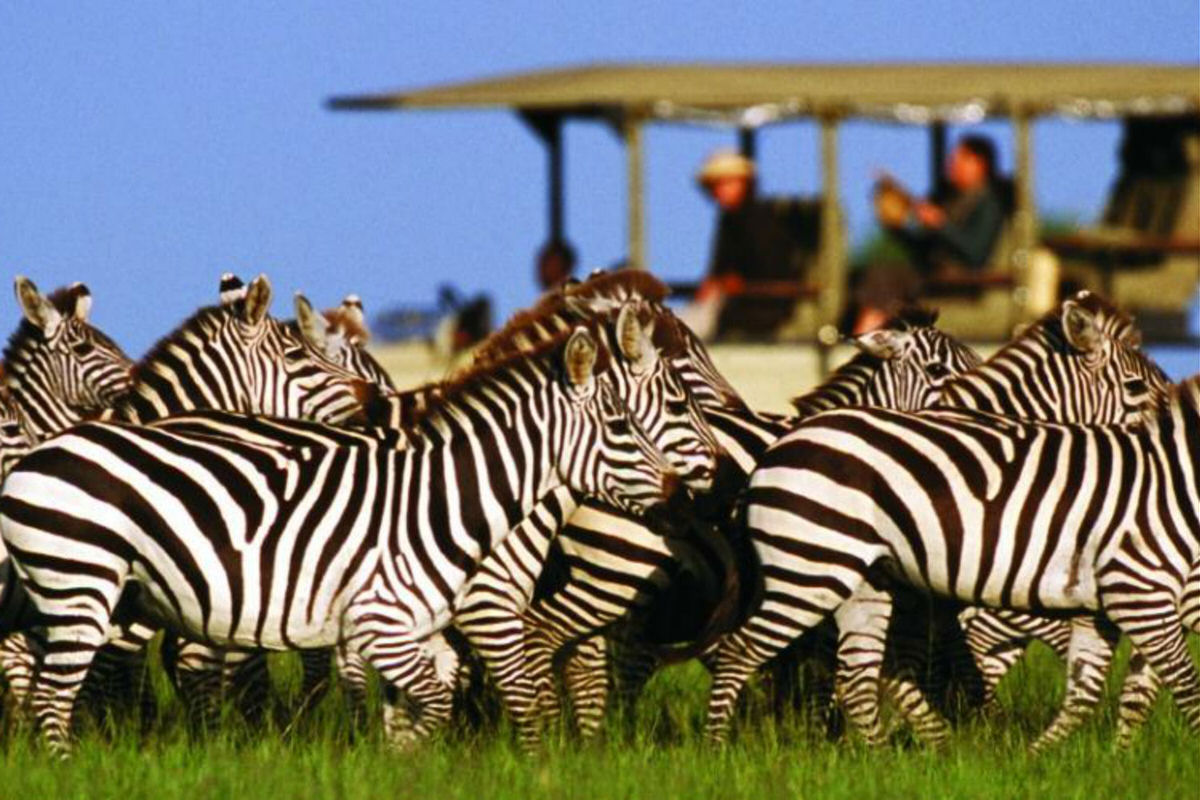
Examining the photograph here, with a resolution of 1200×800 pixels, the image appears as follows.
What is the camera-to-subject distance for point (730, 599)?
10477mm

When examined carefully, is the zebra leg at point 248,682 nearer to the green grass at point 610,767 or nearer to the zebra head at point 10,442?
the green grass at point 610,767

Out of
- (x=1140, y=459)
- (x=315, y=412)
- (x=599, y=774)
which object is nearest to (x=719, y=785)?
(x=599, y=774)

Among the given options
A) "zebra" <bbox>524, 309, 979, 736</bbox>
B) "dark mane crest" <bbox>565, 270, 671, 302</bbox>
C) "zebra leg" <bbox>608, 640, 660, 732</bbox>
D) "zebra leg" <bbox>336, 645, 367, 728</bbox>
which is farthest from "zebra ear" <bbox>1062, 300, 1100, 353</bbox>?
"zebra leg" <bbox>336, 645, 367, 728</bbox>

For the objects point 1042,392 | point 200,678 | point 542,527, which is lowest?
point 200,678

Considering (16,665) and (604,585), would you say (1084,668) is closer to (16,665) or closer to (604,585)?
(604,585)

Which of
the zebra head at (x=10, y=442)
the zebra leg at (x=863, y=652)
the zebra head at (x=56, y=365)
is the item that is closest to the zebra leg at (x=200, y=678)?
the zebra head at (x=10, y=442)

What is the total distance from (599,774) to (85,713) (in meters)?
2.40

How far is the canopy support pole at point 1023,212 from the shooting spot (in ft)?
78.3

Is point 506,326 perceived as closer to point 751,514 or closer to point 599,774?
point 751,514

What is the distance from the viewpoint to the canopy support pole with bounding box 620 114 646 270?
2369 centimetres

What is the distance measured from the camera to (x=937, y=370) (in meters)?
12.1

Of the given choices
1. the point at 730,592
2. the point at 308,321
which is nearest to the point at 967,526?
the point at 730,592

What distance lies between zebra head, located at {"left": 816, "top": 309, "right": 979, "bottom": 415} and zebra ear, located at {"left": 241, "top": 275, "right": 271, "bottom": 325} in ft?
7.77

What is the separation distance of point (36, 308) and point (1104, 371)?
4748mm
